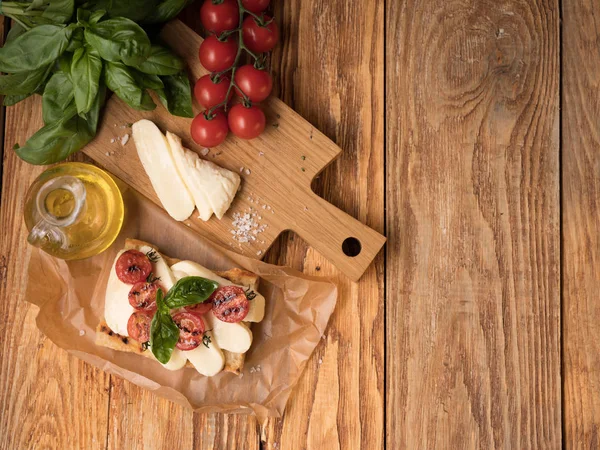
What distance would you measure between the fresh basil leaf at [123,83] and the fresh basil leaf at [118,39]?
4cm

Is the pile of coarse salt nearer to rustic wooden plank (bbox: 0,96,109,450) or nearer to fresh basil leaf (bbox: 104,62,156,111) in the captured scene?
fresh basil leaf (bbox: 104,62,156,111)

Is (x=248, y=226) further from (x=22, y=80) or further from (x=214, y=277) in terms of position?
(x=22, y=80)

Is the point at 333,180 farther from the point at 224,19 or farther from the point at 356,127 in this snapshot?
the point at 224,19

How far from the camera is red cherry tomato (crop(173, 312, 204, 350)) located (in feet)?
4.75

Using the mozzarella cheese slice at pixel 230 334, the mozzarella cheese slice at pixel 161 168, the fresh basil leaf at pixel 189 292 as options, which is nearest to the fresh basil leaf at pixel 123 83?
the mozzarella cheese slice at pixel 161 168

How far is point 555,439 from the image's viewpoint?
1.52m

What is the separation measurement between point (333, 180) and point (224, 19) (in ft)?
1.57

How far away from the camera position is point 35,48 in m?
1.36

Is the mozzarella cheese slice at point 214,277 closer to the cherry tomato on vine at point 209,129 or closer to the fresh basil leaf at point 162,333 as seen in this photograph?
the fresh basil leaf at point 162,333

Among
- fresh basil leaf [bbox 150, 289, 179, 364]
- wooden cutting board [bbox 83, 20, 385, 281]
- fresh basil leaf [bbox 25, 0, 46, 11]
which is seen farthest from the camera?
wooden cutting board [bbox 83, 20, 385, 281]

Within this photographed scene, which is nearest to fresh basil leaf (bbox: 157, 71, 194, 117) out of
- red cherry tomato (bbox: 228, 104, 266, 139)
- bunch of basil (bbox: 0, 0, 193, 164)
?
bunch of basil (bbox: 0, 0, 193, 164)

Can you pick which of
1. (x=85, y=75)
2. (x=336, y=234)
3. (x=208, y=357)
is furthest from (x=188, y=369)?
(x=85, y=75)

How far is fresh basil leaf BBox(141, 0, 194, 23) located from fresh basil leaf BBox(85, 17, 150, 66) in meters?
0.13

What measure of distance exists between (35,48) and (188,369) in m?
0.85
